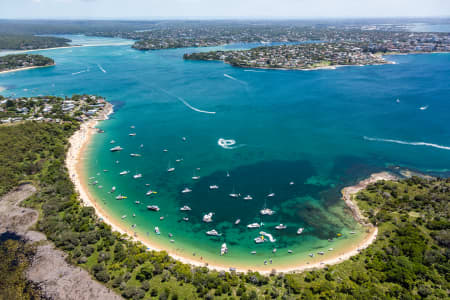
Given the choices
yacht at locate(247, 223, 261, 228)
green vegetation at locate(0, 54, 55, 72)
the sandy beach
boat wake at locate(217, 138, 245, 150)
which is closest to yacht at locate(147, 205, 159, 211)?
the sandy beach

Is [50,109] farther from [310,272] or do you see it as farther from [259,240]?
[310,272]

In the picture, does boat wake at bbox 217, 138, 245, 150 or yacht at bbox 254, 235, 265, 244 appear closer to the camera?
yacht at bbox 254, 235, 265, 244

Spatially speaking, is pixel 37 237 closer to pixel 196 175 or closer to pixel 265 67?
pixel 196 175

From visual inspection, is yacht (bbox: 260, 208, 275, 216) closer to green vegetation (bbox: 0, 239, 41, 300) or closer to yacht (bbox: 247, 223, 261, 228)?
yacht (bbox: 247, 223, 261, 228)

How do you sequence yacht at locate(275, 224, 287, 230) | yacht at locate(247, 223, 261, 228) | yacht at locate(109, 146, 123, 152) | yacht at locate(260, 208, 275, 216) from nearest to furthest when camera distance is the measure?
yacht at locate(275, 224, 287, 230) → yacht at locate(247, 223, 261, 228) → yacht at locate(260, 208, 275, 216) → yacht at locate(109, 146, 123, 152)

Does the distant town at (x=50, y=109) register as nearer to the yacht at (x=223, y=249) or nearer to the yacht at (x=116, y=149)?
the yacht at (x=116, y=149)

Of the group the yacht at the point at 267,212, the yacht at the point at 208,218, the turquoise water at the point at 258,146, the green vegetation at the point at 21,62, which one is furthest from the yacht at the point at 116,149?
the green vegetation at the point at 21,62
